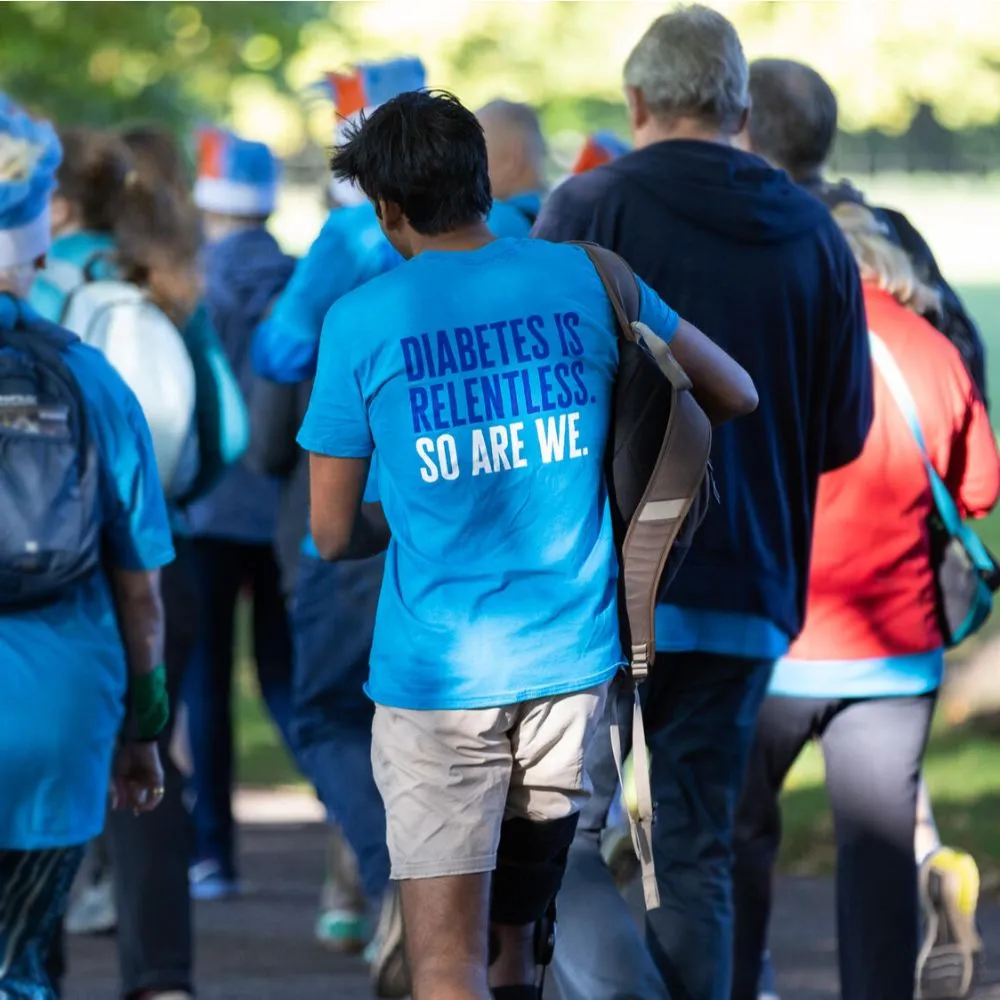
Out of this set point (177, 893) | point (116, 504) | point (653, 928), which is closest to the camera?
point (116, 504)

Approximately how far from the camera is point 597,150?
302 inches

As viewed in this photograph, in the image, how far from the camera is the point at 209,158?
25.0ft

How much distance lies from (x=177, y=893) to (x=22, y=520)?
5.53ft

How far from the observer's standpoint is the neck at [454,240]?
3562mm

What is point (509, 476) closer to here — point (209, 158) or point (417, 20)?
point (209, 158)

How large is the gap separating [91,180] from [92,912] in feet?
7.65

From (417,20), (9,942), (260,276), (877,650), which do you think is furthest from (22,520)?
(417,20)

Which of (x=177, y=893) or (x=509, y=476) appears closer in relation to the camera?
(x=509, y=476)

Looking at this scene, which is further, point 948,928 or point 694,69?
point 948,928

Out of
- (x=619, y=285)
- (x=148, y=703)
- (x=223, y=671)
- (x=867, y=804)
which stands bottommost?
(x=223, y=671)

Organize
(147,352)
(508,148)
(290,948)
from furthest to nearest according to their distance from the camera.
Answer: (290,948)
(508,148)
(147,352)

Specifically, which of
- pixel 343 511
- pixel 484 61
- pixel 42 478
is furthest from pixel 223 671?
pixel 484 61

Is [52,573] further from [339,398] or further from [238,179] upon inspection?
[238,179]

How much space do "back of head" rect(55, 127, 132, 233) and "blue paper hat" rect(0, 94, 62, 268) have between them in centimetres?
152
